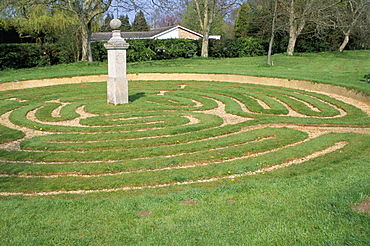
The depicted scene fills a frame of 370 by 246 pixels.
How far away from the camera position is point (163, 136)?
11047mm

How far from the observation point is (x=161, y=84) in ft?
68.6

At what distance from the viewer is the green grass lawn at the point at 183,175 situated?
4863 millimetres

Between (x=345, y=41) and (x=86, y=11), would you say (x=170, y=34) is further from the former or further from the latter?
(x=86, y=11)

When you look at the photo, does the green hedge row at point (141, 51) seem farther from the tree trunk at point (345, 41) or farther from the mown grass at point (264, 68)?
the tree trunk at point (345, 41)

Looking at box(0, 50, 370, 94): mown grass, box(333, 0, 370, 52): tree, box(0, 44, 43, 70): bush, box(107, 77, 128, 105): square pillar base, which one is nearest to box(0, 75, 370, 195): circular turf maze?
box(107, 77, 128, 105): square pillar base

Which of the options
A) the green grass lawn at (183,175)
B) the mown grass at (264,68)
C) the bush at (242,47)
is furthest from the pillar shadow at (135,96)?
the bush at (242,47)

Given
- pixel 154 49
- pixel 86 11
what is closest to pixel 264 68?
pixel 154 49

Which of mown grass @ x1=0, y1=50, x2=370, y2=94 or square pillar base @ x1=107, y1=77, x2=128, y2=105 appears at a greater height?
mown grass @ x1=0, y1=50, x2=370, y2=94

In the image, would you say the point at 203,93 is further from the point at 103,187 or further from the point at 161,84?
the point at 103,187

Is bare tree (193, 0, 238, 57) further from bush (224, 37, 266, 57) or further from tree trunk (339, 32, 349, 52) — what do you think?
tree trunk (339, 32, 349, 52)

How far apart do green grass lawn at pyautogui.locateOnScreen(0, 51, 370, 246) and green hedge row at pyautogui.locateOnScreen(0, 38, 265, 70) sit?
14651 millimetres

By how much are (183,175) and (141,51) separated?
2829 centimetres

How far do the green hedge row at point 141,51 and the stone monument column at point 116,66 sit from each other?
654 inches

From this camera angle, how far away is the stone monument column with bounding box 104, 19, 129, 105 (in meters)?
14.5
